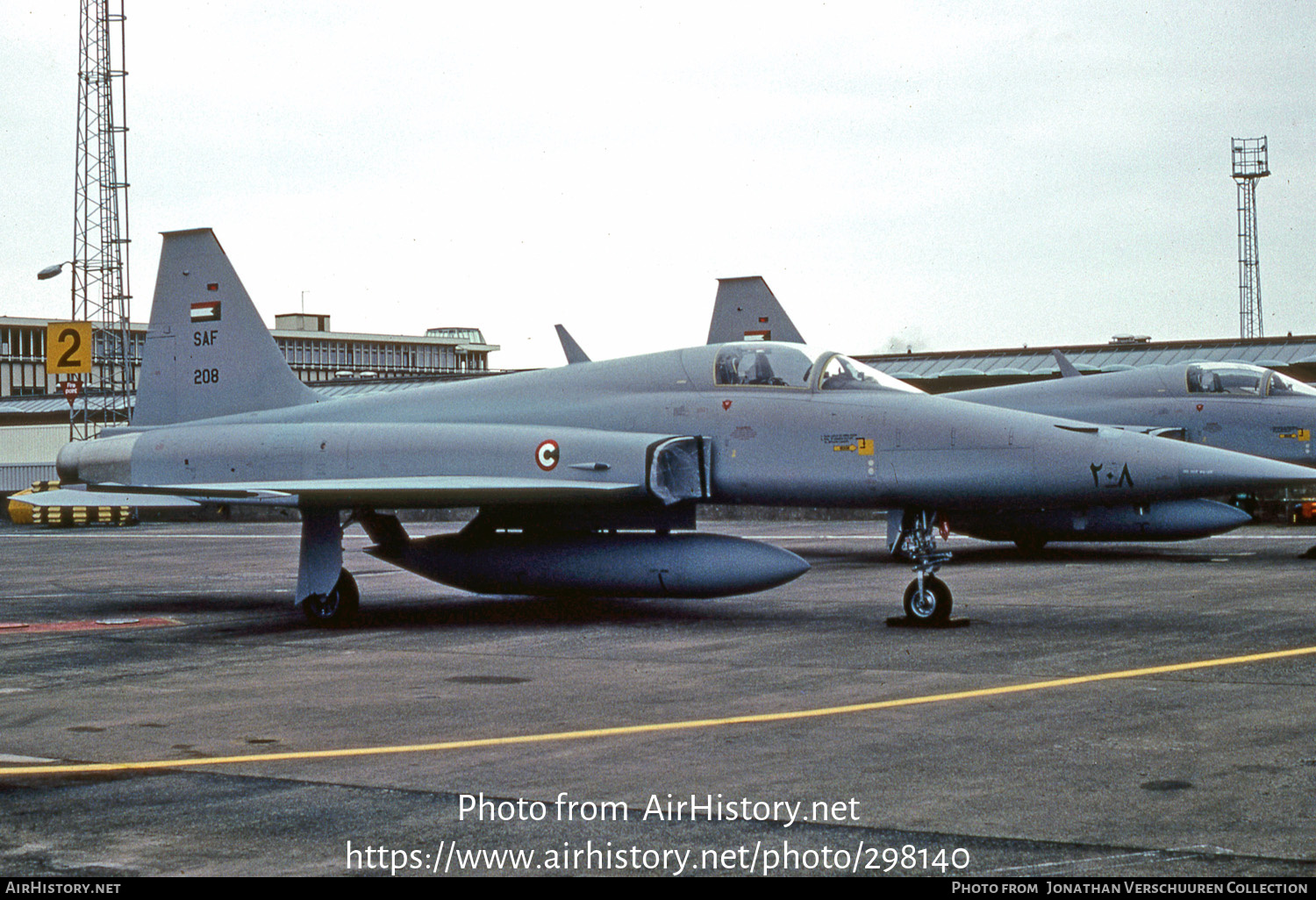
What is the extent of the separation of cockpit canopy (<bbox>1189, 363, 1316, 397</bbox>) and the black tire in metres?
11.2

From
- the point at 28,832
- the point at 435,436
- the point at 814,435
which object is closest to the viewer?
the point at 28,832

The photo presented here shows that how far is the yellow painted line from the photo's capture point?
7348 millimetres

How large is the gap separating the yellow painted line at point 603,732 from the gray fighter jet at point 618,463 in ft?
11.4

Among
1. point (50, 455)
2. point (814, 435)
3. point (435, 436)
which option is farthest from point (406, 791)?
point (50, 455)

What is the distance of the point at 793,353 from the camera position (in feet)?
48.3

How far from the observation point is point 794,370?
1459 centimetres

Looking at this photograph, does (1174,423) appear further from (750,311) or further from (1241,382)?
(750,311)

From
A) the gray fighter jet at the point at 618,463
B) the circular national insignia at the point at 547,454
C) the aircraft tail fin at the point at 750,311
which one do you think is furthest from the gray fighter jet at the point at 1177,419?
the circular national insignia at the point at 547,454

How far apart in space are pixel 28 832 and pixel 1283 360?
4229 centimetres

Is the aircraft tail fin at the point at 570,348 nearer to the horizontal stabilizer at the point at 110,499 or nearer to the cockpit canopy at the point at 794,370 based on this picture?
the cockpit canopy at the point at 794,370

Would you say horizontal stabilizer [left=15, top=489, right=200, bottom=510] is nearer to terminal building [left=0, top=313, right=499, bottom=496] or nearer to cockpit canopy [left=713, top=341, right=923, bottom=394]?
cockpit canopy [left=713, top=341, right=923, bottom=394]

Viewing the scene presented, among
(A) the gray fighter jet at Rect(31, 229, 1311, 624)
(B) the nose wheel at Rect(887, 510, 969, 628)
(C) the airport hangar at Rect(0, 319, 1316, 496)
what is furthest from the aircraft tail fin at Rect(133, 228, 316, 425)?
Result: (C) the airport hangar at Rect(0, 319, 1316, 496)

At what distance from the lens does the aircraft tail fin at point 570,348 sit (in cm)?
1711

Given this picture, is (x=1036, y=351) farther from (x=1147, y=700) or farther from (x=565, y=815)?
(x=565, y=815)
